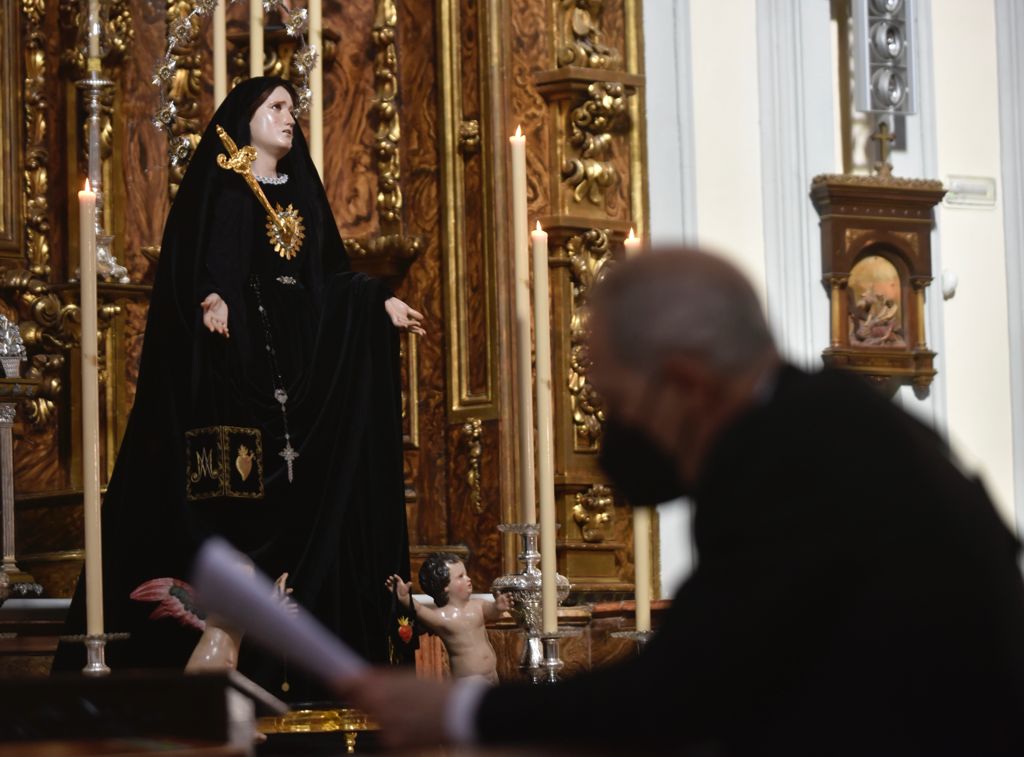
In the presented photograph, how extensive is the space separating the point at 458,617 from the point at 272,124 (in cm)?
131

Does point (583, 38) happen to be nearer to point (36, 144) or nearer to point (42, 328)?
point (36, 144)

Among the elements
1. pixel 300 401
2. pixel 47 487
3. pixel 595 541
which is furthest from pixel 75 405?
pixel 595 541

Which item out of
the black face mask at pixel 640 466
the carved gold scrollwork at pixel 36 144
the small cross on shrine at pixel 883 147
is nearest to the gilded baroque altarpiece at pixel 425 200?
the carved gold scrollwork at pixel 36 144

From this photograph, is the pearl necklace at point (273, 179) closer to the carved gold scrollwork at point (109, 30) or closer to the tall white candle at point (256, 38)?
the tall white candle at point (256, 38)

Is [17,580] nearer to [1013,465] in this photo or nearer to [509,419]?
[509,419]

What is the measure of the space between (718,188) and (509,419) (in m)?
1.09

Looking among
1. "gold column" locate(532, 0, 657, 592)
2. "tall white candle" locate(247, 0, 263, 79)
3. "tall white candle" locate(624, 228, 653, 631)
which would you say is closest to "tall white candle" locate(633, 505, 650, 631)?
"tall white candle" locate(624, 228, 653, 631)

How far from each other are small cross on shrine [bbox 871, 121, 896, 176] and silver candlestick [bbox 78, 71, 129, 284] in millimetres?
2422

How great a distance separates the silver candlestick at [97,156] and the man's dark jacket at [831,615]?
3.85 meters

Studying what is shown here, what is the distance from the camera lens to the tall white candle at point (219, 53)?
16.8 ft

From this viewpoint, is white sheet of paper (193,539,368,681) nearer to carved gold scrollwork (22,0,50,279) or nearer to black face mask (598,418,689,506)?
black face mask (598,418,689,506)

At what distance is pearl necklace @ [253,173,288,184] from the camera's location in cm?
483

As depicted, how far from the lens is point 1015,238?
636 centimetres

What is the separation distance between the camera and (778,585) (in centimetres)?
172
